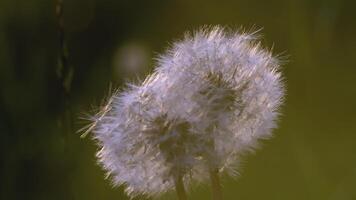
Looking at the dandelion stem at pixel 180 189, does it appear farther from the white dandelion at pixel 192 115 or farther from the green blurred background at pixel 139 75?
the green blurred background at pixel 139 75

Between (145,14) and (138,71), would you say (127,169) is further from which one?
(145,14)

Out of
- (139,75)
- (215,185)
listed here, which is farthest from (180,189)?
(139,75)

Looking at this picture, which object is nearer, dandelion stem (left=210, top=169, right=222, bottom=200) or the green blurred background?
dandelion stem (left=210, top=169, right=222, bottom=200)

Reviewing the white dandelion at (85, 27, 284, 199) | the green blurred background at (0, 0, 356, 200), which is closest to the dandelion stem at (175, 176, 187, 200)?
the white dandelion at (85, 27, 284, 199)

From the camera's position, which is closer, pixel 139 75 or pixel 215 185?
pixel 215 185

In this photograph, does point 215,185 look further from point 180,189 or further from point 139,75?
point 139,75

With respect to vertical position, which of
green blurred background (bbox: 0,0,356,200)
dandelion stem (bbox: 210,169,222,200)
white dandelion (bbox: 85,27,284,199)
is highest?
green blurred background (bbox: 0,0,356,200)

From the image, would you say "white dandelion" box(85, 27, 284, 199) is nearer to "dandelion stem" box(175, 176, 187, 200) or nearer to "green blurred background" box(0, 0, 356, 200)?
"dandelion stem" box(175, 176, 187, 200)

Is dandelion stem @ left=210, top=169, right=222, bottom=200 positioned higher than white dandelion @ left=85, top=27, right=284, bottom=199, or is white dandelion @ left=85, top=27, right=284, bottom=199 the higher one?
white dandelion @ left=85, top=27, right=284, bottom=199
